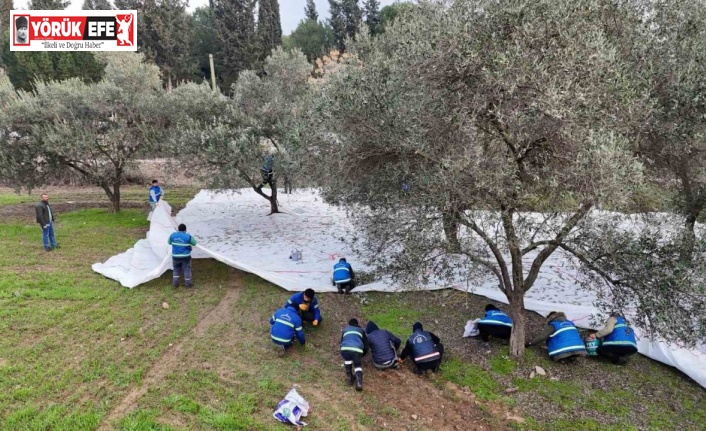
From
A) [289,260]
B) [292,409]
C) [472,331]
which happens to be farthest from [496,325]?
[289,260]

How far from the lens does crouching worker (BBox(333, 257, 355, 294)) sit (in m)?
11.2

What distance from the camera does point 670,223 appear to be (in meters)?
7.21

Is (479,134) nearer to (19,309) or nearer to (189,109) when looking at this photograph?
(19,309)

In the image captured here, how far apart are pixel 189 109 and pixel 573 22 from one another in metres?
14.3

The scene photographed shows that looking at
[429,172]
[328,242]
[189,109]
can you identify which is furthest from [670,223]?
[189,109]

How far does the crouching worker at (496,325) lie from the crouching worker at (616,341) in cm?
170

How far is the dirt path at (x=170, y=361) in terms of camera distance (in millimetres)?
6654

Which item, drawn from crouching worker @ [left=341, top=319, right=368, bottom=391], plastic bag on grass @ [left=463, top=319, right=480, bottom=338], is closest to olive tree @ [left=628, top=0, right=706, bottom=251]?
plastic bag on grass @ [left=463, top=319, right=480, bottom=338]

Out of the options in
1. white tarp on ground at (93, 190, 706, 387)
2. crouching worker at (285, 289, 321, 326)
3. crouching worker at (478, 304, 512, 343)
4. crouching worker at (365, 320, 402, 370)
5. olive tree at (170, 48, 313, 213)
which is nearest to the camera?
crouching worker at (365, 320, 402, 370)

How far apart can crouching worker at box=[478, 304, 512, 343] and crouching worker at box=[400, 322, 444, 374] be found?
4.69 ft

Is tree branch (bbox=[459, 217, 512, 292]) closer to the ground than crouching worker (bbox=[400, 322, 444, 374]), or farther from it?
farther from it

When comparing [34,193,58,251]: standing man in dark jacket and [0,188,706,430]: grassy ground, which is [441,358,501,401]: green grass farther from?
[34,193,58,251]: standing man in dark jacket

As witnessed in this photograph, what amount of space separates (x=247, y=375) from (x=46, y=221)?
10.7 m

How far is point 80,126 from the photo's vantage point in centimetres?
1664
